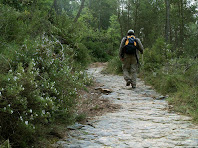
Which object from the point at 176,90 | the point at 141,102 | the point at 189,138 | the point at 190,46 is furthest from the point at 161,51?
the point at 190,46

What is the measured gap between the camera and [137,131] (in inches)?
171

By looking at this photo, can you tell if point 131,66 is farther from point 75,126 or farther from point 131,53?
point 75,126

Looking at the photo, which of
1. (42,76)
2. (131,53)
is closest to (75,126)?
(42,76)

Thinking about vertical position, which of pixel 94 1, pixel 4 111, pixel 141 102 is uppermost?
pixel 94 1

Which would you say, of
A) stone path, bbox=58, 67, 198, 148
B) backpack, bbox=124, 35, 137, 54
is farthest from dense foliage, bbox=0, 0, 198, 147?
backpack, bbox=124, 35, 137, 54

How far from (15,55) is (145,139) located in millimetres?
2579

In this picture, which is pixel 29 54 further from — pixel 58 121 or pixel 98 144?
pixel 98 144

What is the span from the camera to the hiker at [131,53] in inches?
368

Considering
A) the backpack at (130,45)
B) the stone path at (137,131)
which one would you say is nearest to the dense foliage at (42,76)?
the stone path at (137,131)

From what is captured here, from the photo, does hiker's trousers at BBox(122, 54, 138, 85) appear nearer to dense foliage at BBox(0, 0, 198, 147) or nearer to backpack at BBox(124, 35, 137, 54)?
backpack at BBox(124, 35, 137, 54)

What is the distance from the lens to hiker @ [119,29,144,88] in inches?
368

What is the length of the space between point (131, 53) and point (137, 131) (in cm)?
559

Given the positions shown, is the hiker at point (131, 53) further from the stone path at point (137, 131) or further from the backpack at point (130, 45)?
the stone path at point (137, 131)

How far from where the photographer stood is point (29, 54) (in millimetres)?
4426
